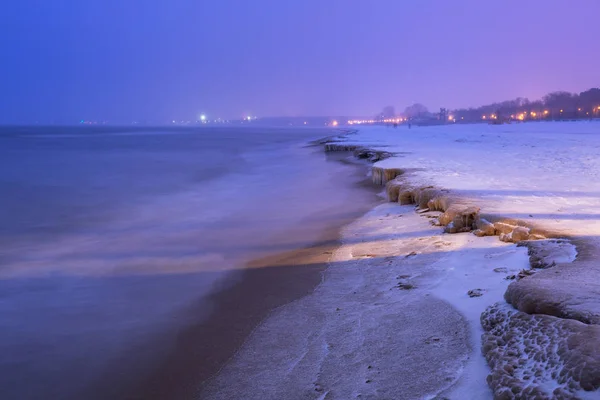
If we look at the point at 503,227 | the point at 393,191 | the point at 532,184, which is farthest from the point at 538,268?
the point at 393,191

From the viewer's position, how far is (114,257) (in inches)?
432

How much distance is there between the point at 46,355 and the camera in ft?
20.5

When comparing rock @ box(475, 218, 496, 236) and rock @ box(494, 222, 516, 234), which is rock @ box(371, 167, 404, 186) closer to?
rock @ box(475, 218, 496, 236)

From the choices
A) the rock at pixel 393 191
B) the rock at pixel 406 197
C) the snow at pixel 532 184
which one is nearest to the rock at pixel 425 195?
the rock at pixel 406 197

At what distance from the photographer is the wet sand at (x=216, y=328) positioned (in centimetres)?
542

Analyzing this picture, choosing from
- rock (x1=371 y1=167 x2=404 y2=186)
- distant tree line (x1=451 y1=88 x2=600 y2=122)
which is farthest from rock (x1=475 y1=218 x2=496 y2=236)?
distant tree line (x1=451 y1=88 x2=600 y2=122)

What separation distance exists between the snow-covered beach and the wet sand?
10.5 inches

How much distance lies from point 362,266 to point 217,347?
3.29 meters

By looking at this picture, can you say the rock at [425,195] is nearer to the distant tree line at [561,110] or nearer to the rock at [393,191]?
the rock at [393,191]

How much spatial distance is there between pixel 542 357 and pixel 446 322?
1589mm

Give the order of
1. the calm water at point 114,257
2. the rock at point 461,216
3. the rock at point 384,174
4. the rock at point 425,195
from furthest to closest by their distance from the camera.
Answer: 1. the rock at point 384,174
2. the rock at point 425,195
3. the rock at point 461,216
4. the calm water at point 114,257

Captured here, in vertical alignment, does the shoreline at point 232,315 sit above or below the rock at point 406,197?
below

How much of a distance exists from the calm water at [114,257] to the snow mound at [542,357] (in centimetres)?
414

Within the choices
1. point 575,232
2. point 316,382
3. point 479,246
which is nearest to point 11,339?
point 316,382
